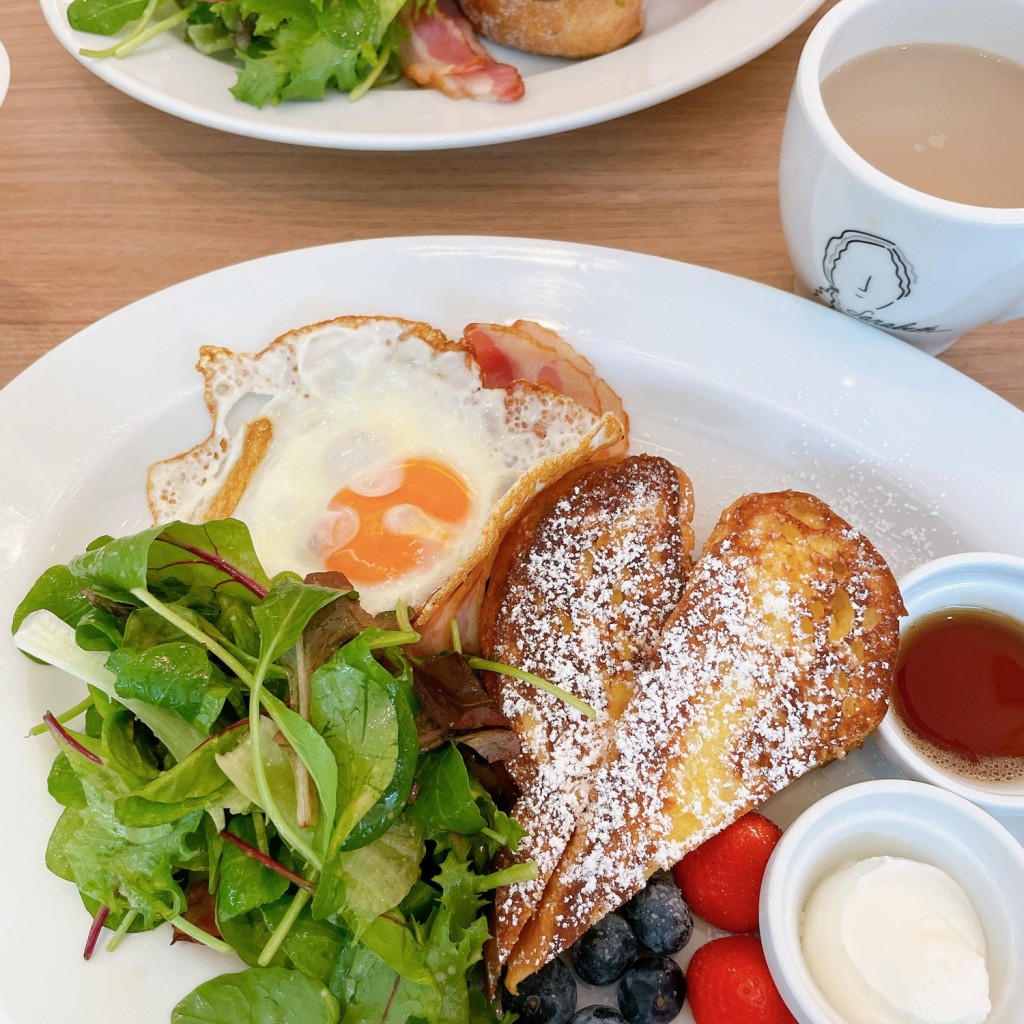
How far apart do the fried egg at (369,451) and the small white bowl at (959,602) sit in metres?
0.57

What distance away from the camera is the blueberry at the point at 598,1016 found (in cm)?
135

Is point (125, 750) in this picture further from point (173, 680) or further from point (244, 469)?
point (244, 469)

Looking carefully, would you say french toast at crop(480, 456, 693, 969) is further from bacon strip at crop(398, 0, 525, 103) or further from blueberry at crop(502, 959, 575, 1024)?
bacon strip at crop(398, 0, 525, 103)

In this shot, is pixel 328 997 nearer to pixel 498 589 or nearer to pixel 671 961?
pixel 671 961

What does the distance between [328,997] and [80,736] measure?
53 centimetres

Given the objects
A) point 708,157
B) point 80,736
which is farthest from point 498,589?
point 708,157

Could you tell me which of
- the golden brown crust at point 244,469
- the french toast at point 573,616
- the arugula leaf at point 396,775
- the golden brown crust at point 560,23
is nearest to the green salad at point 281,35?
the golden brown crust at point 560,23

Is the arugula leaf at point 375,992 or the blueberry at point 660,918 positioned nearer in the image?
the arugula leaf at point 375,992

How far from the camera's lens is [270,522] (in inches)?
65.5

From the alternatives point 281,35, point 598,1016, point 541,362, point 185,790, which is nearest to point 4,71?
point 281,35

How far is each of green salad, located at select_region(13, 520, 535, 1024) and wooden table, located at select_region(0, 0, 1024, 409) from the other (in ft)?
2.72

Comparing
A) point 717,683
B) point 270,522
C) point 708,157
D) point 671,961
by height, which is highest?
point 708,157

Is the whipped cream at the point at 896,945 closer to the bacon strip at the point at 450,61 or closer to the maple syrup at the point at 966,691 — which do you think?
the maple syrup at the point at 966,691

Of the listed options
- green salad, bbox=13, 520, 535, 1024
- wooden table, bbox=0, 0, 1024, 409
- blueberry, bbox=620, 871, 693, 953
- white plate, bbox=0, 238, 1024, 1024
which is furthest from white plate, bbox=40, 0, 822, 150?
blueberry, bbox=620, 871, 693, 953
